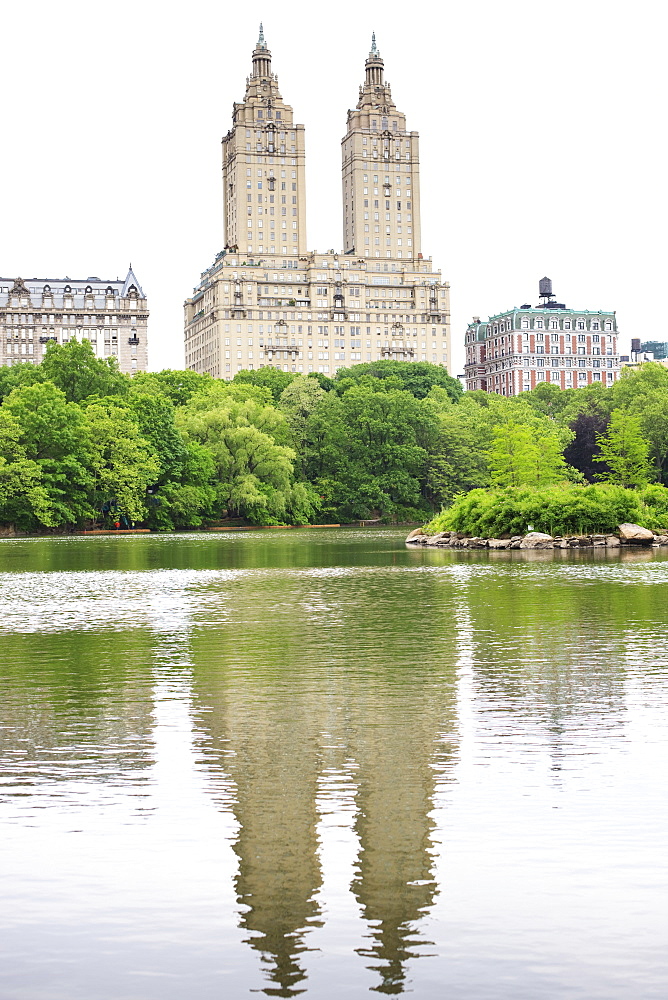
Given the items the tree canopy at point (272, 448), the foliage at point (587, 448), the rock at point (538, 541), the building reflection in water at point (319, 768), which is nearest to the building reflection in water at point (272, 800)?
the building reflection in water at point (319, 768)

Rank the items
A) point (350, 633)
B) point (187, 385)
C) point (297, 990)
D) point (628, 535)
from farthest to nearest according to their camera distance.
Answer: point (187, 385) < point (628, 535) < point (350, 633) < point (297, 990)

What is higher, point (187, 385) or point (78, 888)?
point (187, 385)

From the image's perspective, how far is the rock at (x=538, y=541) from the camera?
56250mm

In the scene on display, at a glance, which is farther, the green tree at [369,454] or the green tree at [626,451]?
the green tree at [369,454]

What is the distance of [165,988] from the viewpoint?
6.32 meters

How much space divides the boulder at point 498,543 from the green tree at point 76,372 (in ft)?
183

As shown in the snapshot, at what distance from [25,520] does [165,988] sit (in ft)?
288

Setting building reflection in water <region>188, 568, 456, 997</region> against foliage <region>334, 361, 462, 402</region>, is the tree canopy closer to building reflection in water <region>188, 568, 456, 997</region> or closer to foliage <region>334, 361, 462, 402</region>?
foliage <region>334, 361, 462, 402</region>

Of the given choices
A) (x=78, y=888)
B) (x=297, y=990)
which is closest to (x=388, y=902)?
(x=297, y=990)

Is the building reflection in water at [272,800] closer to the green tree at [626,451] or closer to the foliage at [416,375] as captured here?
the green tree at [626,451]

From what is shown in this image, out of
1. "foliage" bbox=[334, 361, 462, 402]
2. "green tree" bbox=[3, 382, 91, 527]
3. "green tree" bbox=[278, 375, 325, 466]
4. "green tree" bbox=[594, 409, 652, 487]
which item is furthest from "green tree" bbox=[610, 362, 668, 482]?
"green tree" bbox=[3, 382, 91, 527]

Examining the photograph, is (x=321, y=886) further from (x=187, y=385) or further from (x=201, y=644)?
(x=187, y=385)

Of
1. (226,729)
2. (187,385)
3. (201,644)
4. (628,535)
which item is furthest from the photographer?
(187,385)

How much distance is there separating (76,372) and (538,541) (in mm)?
60812
